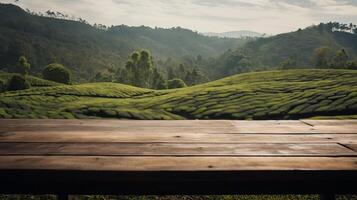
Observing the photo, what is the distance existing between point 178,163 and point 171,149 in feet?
1.34

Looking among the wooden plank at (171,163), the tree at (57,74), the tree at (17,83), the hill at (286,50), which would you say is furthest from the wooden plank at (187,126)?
the hill at (286,50)

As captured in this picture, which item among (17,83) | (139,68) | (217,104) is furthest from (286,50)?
(217,104)

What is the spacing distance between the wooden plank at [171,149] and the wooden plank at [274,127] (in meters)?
0.60

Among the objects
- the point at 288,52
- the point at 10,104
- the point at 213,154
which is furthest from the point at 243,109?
the point at 288,52

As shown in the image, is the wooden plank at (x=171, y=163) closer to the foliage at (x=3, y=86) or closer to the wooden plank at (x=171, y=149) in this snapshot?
the wooden plank at (x=171, y=149)

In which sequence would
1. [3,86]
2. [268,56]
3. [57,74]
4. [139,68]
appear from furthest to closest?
1. [268,56]
2. [139,68]
3. [57,74]
4. [3,86]

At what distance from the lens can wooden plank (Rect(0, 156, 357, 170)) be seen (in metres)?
2.51

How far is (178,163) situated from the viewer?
2615 millimetres

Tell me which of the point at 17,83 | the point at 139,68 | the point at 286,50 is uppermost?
the point at 286,50

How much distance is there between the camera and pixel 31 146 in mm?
3117

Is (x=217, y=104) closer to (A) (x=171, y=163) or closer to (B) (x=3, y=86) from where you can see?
(A) (x=171, y=163)

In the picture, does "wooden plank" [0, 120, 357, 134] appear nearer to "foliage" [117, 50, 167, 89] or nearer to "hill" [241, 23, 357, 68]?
"foliage" [117, 50, 167, 89]

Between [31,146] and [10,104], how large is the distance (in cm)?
1822

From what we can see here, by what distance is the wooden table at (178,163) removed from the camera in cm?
247
